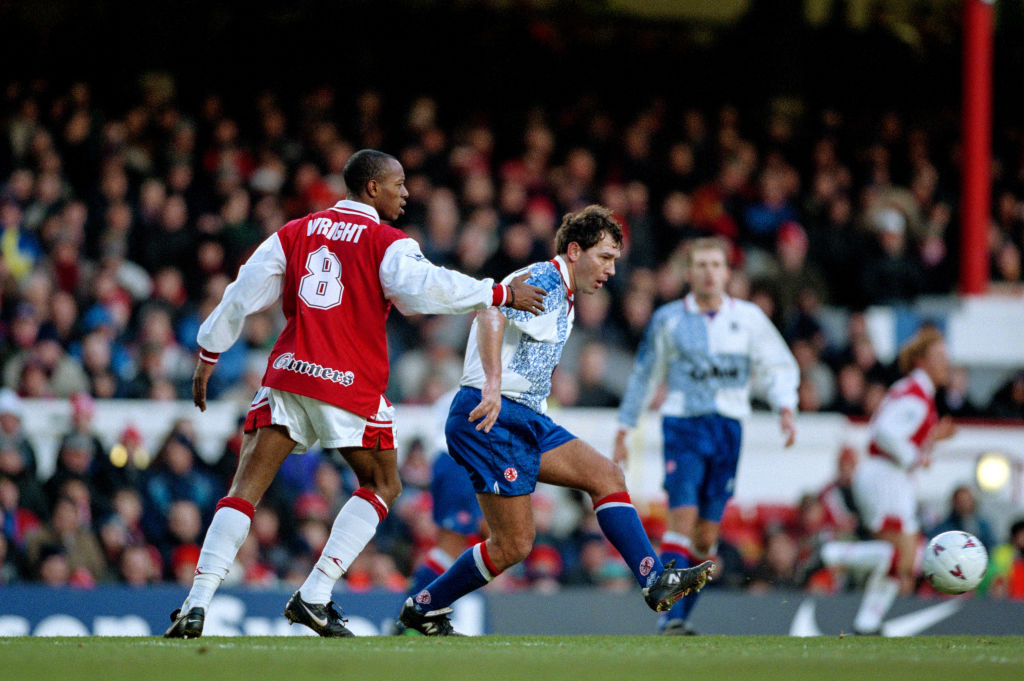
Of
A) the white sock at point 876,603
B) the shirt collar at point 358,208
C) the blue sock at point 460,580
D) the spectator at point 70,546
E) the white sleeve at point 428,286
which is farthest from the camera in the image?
the white sock at point 876,603

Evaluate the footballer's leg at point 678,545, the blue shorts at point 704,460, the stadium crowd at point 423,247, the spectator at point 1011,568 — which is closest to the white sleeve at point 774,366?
the blue shorts at point 704,460

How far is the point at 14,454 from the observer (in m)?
10.3

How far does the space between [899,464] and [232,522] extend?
6097 mm

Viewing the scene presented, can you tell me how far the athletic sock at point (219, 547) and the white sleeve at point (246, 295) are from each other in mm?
720

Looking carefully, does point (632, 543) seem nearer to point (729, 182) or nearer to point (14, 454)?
point (14, 454)

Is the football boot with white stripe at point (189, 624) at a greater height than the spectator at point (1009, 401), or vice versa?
the spectator at point (1009, 401)

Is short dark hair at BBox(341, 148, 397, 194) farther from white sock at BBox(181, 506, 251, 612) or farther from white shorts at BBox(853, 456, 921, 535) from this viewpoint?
white shorts at BBox(853, 456, 921, 535)

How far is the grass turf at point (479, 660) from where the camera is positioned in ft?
15.0

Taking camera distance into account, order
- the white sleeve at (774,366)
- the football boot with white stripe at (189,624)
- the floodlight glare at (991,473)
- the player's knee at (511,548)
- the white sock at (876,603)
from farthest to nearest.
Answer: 1. the floodlight glare at (991,473)
2. the white sock at (876,603)
3. the white sleeve at (774,366)
4. the player's knee at (511,548)
5. the football boot with white stripe at (189,624)

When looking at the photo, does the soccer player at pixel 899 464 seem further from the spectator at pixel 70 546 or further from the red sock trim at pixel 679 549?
the spectator at pixel 70 546

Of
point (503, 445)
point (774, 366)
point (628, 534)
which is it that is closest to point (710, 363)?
point (774, 366)

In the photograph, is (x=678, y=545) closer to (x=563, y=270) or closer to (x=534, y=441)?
(x=534, y=441)

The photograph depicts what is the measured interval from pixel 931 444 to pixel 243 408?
5547 mm

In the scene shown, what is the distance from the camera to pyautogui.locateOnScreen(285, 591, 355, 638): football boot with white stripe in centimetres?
614
